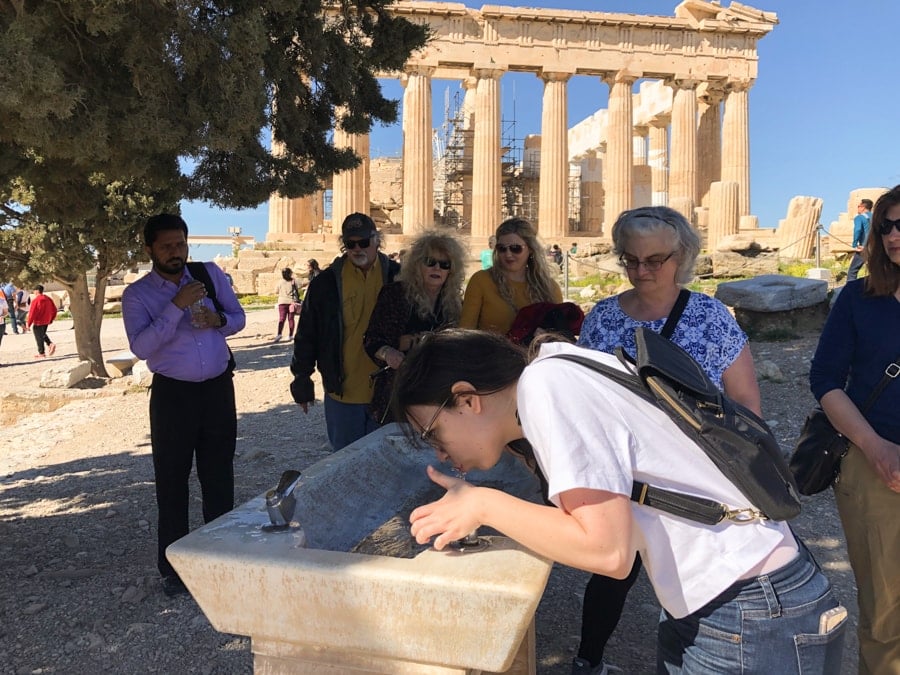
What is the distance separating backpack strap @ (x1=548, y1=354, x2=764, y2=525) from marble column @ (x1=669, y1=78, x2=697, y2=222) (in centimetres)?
2828

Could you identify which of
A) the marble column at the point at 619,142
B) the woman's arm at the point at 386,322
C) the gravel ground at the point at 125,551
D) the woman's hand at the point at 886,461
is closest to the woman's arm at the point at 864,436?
the woman's hand at the point at 886,461

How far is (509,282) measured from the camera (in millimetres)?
3598

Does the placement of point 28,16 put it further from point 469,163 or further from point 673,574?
point 469,163

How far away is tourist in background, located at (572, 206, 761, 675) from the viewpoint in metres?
2.24

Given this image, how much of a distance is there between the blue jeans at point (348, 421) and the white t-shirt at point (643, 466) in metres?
2.53

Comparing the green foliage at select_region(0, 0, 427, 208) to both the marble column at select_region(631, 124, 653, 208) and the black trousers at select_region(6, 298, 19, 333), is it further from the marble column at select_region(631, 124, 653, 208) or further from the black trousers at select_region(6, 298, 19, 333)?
the marble column at select_region(631, 124, 653, 208)

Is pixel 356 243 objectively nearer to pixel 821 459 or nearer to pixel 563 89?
pixel 821 459

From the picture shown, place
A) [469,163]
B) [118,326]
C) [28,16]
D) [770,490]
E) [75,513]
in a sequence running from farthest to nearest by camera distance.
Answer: [469,163], [118,326], [75,513], [28,16], [770,490]

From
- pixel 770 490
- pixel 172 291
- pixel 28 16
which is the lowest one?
pixel 770 490

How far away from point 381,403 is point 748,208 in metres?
28.7

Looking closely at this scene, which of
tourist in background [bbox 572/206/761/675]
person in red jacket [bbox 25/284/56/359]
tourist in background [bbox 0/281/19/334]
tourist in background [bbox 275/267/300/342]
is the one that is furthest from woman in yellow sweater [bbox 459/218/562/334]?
tourist in background [bbox 0/281/19/334]

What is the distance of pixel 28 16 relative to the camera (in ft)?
8.25

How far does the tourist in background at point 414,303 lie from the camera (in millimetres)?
3545

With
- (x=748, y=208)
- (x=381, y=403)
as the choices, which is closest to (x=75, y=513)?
(x=381, y=403)
